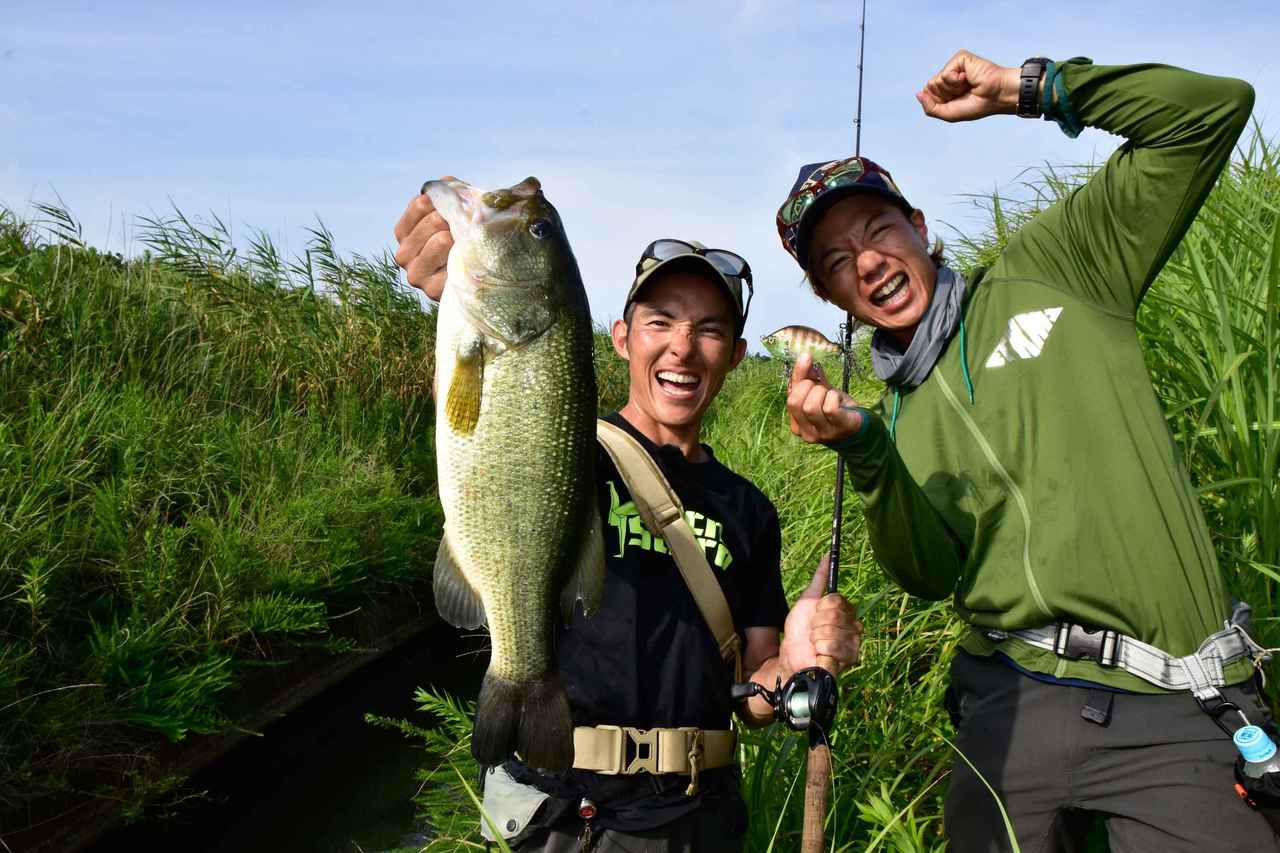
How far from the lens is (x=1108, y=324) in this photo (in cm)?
222

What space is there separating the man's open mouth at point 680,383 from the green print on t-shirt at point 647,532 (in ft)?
0.96

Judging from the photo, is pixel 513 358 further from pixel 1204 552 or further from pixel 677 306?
pixel 1204 552

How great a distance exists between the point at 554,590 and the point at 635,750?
1.33ft

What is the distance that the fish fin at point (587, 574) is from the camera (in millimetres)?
2025

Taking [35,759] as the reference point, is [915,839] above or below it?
above

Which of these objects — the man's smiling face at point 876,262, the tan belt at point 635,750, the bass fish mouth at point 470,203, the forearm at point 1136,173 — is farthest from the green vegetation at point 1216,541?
the bass fish mouth at point 470,203

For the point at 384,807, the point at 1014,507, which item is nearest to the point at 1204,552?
the point at 1014,507

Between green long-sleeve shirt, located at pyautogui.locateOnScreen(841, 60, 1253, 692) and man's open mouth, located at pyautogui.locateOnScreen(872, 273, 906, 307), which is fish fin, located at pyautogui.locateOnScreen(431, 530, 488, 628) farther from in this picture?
man's open mouth, located at pyautogui.locateOnScreen(872, 273, 906, 307)

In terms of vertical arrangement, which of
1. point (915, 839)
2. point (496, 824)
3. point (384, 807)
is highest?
point (496, 824)

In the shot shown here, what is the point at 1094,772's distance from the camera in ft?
6.77

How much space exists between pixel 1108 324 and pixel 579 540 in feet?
4.55

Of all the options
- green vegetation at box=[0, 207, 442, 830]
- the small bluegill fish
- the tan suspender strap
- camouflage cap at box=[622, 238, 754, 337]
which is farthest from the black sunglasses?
the small bluegill fish

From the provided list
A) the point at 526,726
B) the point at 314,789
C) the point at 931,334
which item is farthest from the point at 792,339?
the point at 526,726

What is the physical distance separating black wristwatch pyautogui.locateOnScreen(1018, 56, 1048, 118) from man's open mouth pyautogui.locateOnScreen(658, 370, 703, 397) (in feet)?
3.41
